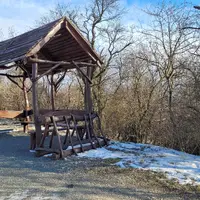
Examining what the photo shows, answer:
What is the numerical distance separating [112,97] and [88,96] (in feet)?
19.7

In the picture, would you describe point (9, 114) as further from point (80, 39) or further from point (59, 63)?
point (80, 39)

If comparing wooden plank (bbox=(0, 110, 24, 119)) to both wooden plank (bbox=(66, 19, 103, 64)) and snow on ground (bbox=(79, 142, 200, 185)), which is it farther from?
snow on ground (bbox=(79, 142, 200, 185))

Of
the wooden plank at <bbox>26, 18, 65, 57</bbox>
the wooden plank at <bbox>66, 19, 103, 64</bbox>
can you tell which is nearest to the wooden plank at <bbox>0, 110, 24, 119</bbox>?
the wooden plank at <bbox>26, 18, 65, 57</bbox>

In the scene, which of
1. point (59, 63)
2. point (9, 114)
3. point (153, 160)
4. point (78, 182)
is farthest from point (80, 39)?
point (78, 182)

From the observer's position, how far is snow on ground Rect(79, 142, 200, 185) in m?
5.02

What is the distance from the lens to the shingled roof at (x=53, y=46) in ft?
23.7

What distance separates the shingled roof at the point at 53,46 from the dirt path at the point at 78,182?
10.1ft

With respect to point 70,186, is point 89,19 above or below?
above

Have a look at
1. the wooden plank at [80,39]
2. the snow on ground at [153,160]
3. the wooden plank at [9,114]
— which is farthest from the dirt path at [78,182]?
the wooden plank at [9,114]

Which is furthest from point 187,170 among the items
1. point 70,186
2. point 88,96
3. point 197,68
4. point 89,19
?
point 89,19

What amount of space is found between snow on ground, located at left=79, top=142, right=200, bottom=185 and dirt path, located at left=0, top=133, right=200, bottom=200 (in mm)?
378

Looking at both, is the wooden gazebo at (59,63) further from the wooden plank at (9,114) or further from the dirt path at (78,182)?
the wooden plank at (9,114)

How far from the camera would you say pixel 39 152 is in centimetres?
687

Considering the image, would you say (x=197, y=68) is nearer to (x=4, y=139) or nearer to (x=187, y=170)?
(x=187, y=170)
